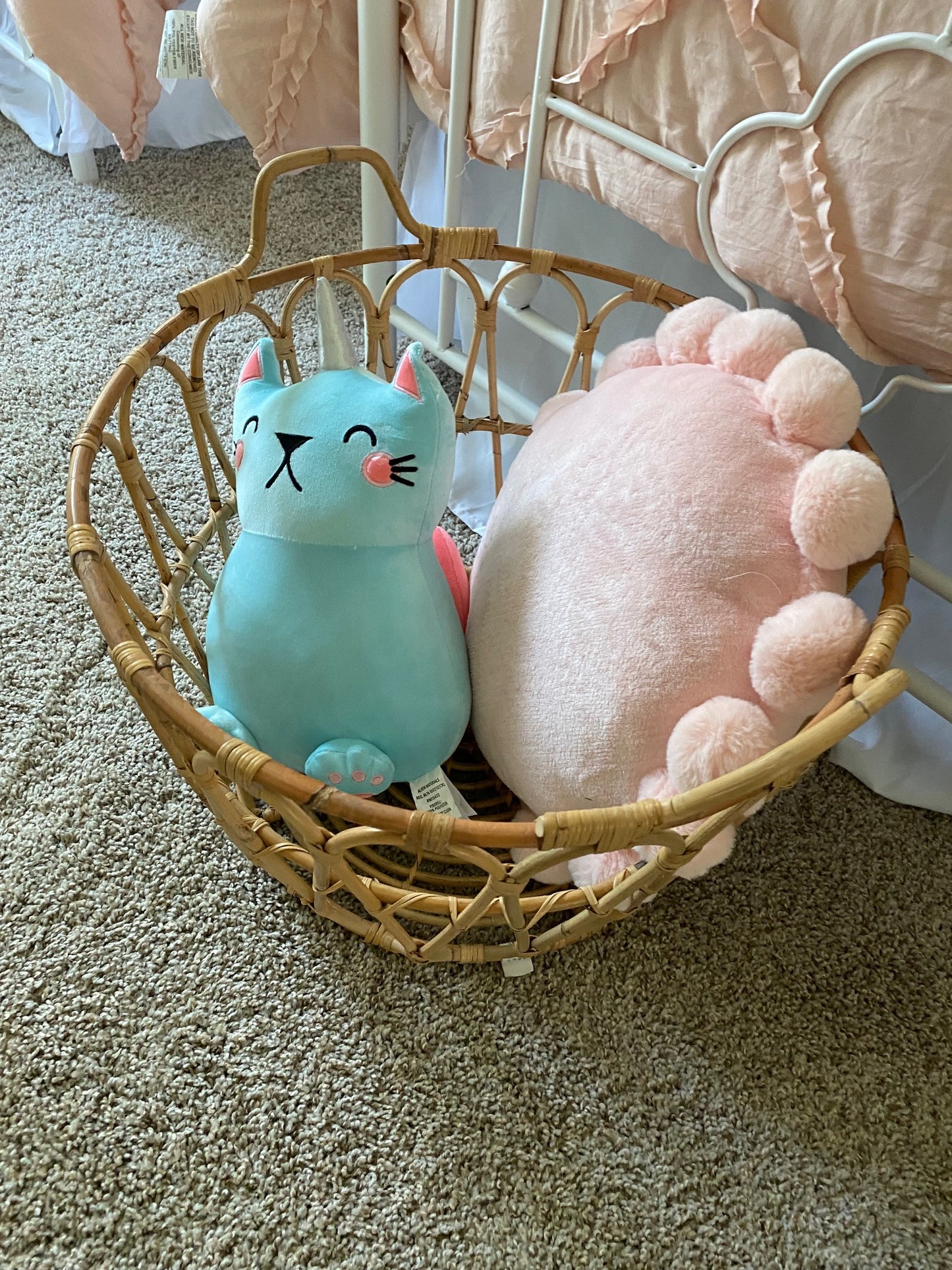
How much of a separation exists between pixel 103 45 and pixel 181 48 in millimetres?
399

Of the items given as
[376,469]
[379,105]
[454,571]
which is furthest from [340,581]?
[379,105]

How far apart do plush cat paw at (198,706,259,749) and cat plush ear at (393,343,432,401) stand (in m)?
0.26

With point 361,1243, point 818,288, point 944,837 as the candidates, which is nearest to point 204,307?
point 818,288

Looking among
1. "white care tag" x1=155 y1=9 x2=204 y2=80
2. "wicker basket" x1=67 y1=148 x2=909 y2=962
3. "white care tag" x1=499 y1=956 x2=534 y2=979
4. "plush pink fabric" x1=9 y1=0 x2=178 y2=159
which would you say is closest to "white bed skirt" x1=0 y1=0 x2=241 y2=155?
"plush pink fabric" x1=9 y1=0 x2=178 y2=159

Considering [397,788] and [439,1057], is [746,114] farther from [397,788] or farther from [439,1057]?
[439,1057]

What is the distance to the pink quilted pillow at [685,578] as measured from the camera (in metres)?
0.61

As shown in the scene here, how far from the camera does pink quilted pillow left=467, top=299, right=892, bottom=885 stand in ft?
2.00

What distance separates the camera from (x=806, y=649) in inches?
23.4

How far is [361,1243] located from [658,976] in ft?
0.98

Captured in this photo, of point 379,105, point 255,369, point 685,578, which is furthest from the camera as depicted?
point 379,105

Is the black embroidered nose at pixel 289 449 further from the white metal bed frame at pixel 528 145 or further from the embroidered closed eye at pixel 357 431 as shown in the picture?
the white metal bed frame at pixel 528 145

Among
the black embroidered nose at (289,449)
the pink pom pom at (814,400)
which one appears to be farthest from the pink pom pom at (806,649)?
the black embroidered nose at (289,449)

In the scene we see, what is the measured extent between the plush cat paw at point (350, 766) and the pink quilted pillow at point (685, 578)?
0.35 feet

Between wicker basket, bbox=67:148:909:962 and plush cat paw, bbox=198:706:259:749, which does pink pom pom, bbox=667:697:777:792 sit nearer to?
wicker basket, bbox=67:148:909:962
